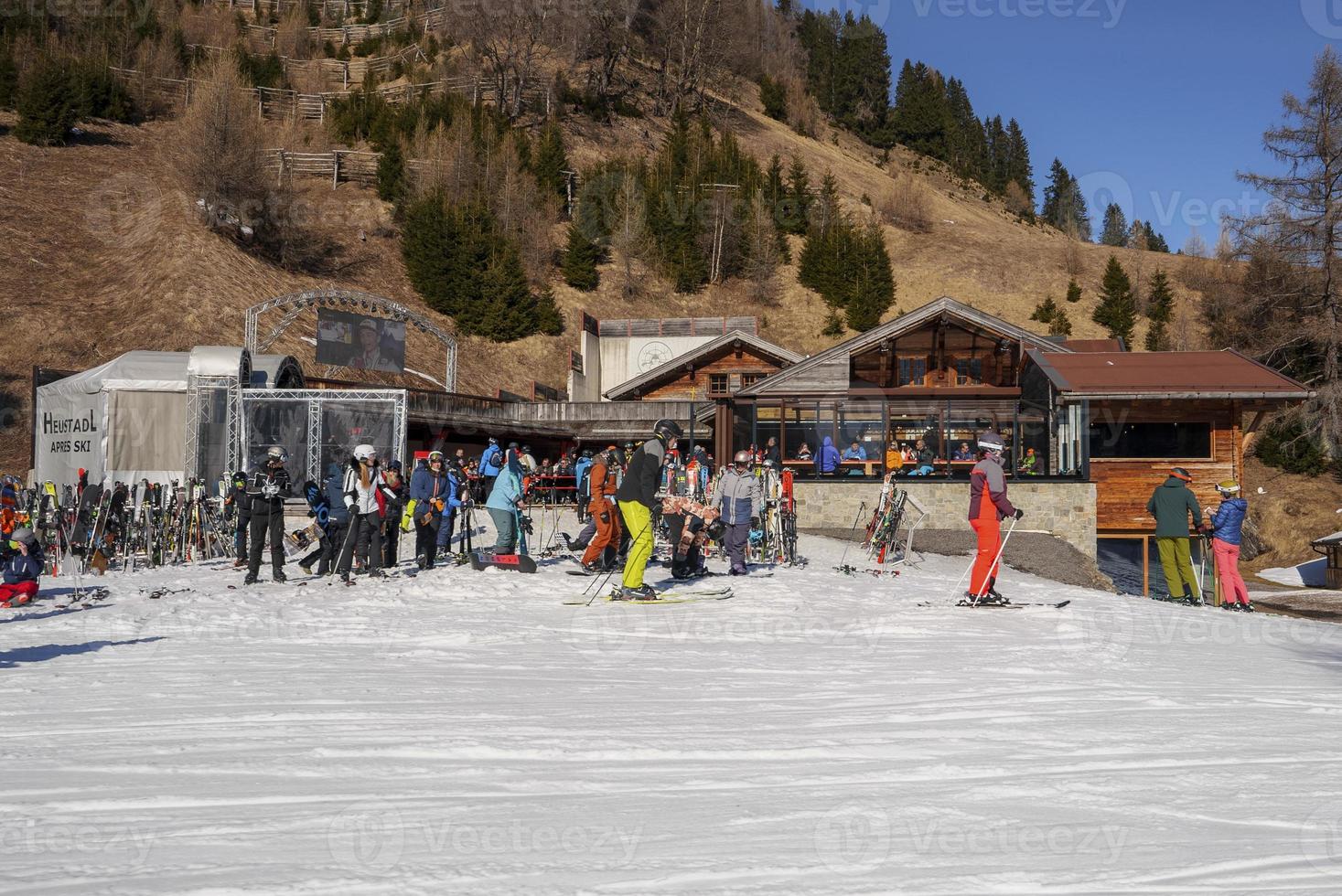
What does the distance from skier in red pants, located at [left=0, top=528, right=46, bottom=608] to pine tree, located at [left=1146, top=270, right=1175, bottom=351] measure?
2144 inches

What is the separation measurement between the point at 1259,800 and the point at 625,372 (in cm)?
4521

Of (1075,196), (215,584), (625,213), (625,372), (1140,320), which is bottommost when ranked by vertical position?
(215,584)

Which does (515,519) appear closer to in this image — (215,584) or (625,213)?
(215,584)

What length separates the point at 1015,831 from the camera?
3998 mm

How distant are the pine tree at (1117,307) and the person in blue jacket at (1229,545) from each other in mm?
48318

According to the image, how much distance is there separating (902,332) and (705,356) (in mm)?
11616

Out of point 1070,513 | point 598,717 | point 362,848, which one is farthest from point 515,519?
point 1070,513

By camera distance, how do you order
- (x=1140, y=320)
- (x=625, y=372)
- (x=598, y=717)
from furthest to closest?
(x=1140, y=320) → (x=625, y=372) → (x=598, y=717)

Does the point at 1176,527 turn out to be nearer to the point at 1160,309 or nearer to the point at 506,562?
the point at 506,562

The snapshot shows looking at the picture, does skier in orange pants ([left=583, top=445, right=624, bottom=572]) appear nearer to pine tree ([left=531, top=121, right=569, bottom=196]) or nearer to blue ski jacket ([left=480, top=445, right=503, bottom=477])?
blue ski jacket ([left=480, top=445, right=503, bottom=477])

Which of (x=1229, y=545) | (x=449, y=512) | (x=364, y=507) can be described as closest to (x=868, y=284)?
(x=449, y=512)

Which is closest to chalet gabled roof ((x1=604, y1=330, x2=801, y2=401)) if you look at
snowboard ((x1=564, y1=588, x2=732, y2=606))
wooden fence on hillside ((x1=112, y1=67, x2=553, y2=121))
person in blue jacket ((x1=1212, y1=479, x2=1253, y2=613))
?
person in blue jacket ((x1=1212, y1=479, x2=1253, y2=613))

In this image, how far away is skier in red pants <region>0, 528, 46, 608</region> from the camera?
11352 mm

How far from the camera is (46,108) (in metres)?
57.2
